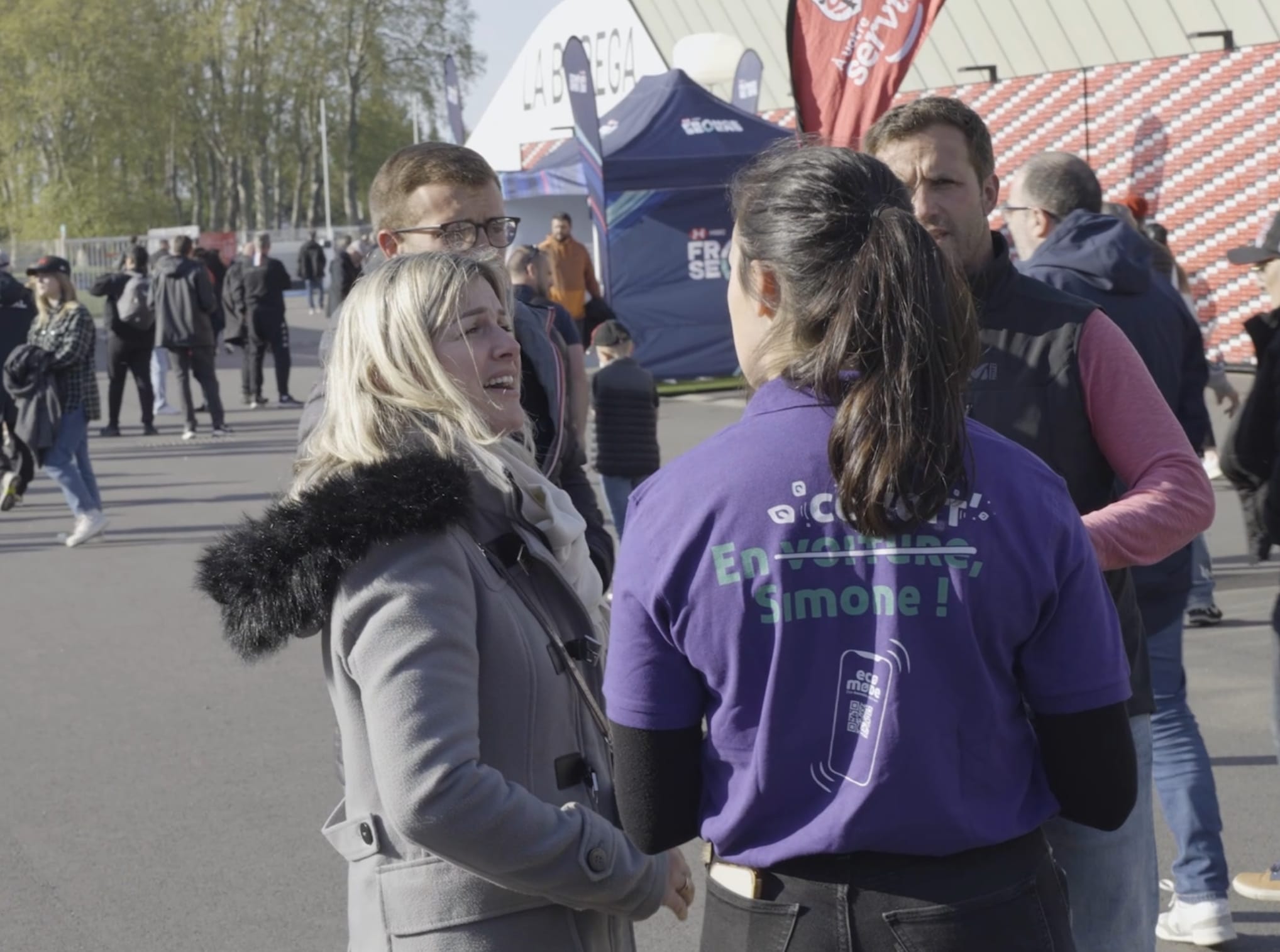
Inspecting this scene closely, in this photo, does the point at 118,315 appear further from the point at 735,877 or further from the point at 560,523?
the point at 735,877

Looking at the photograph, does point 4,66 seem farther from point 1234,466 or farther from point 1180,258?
point 1234,466

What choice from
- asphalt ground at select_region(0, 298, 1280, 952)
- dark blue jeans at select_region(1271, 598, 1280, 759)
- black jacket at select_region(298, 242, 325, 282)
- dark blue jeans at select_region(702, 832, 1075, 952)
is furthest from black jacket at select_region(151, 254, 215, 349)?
black jacket at select_region(298, 242, 325, 282)

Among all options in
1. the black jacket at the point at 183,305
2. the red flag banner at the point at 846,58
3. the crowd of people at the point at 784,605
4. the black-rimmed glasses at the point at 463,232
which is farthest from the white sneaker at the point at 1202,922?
the black jacket at the point at 183,305

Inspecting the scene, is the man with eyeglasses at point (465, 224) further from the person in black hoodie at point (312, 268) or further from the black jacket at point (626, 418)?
the person in black hoodie at point (312, 268)

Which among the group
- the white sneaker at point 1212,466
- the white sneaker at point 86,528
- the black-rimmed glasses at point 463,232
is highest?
the black-rimmed glasses at point 463,232

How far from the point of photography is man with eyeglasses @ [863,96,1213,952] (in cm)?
275

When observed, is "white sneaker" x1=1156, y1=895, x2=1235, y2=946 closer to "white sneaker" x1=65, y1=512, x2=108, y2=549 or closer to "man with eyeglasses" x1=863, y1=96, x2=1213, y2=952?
"man with eyeglasses" x1=863, y1=96, x2=1213, y2=952

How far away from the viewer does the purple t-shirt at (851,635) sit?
69.1 inches

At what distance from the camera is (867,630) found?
177 cm

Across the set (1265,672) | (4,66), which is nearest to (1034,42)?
(1265,672)

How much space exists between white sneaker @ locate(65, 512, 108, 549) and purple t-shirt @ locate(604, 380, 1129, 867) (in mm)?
9934

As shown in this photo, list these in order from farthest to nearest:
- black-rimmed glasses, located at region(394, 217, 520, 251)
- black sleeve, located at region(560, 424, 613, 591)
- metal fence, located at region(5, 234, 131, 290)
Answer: metal fence, located at region(5, 234, 131, 290), black sleeve, located at region(560, 424, 613, 591), black-rimmed glasses, located at region(394, 217, 520, 251)

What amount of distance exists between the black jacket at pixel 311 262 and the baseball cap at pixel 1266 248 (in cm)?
3558

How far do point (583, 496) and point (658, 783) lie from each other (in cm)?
229
